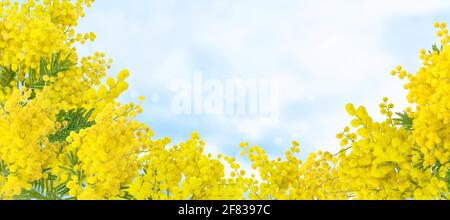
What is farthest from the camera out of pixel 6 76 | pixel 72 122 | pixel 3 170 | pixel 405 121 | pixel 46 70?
pixel 6 76

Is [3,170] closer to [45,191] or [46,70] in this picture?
[45,191]

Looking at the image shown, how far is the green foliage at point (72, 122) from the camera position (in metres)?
8.71

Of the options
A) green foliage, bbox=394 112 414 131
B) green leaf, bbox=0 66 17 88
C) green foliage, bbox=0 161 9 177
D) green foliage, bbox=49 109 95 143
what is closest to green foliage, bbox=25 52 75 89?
green leaf, bbox=0 66 17 88

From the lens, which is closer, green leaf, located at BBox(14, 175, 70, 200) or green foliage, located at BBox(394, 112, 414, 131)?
green foliage, located at BBox(394, 112, 414, 131)

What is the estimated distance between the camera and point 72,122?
894cm

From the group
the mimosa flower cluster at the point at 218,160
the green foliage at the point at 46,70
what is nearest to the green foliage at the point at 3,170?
the mimosa flower cluster at the point at 218,160

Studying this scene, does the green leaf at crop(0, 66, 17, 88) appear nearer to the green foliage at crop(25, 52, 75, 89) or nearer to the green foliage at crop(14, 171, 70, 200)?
the green foliage at crop(25, 52, 75, 89)

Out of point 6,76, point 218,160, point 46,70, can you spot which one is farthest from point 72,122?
point 218,160

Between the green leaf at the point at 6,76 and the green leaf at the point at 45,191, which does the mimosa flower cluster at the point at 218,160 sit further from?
the green leaf at the point at 6,76

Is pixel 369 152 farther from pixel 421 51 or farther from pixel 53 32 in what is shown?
pixel 53 32

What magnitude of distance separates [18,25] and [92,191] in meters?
4.22

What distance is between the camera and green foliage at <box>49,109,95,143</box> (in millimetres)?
8711

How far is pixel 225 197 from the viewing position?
267 inches
